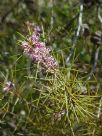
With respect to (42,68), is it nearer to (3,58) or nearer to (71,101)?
(71,101)

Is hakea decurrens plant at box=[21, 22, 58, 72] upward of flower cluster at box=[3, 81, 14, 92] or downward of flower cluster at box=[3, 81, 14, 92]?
upward

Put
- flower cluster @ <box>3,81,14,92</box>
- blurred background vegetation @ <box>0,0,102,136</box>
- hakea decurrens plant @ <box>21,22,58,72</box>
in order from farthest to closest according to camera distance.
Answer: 1. flower cluster @ <box>3,81,14,92</box>
2. blurred background vegetation @ <box>0,0,102,136</box>
3. hakea decurrens plant @ <box>21,22,58,72</box>

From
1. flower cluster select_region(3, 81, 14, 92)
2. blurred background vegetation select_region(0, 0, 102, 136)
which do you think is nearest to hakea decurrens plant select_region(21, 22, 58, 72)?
blurred background vegetation select_region(0, 0, 102, 136)

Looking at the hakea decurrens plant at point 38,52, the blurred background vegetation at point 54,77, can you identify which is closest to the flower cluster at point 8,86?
the blurred background vegetation at point 54,77

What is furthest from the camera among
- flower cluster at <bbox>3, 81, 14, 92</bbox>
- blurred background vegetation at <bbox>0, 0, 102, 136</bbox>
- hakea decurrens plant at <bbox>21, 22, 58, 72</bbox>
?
flower cluster at <bbox>3, 81, 14, 92</bbox>

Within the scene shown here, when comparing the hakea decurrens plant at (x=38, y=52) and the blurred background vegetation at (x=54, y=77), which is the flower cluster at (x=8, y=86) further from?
the hakea decurrens plant at (x=38, y=52)

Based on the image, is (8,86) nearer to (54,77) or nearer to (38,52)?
(54,77)

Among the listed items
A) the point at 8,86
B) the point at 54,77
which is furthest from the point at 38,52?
the point at 8,86

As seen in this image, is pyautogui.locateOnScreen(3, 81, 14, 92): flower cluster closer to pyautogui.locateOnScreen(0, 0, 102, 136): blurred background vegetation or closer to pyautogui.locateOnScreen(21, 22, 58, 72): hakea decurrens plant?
pyautogui.locateOnScreen(0, 0, 102, 136): blurred background vegetation
